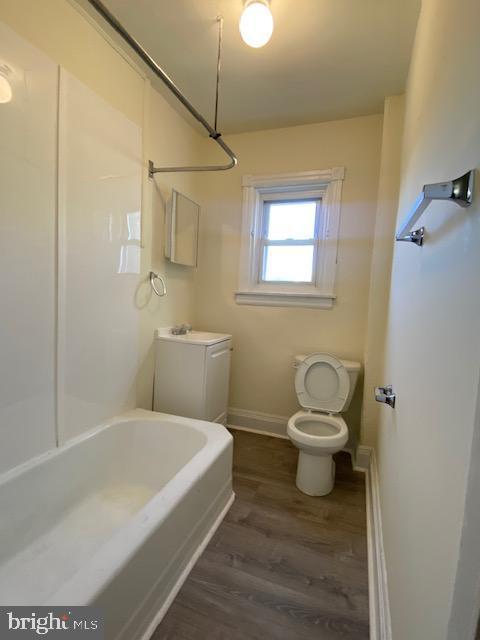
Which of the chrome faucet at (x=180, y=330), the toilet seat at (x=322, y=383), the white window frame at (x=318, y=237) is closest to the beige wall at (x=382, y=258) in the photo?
the toilet seat at (x=322, y=383)

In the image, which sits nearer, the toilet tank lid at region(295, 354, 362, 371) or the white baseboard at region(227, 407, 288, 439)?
the toilet tank lid at region(295, 354, 362, 371)

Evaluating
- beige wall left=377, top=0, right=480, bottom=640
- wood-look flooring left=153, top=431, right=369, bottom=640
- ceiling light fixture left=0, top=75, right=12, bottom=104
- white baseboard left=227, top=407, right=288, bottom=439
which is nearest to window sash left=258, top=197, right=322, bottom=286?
white baseboard left=227, top=407, right=288, bottom=439

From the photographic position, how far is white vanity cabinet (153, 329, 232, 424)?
215cm

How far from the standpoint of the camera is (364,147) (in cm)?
224

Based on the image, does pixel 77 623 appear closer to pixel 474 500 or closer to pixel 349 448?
pixel 474 500

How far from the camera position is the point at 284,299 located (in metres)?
2.52

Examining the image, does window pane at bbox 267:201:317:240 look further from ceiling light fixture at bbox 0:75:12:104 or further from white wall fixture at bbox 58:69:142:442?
ceiling light fixture at bbox 0:75:12:104

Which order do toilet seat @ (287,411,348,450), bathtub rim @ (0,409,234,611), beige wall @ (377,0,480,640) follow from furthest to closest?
toilet seat @ (287,411,348,450)
bathtub rim @ (0,409,234,611)
beige wall @ (377,0,480,640)

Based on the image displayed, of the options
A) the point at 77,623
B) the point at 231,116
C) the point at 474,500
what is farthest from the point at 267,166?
the point at 77,623

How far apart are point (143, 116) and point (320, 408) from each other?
2318mm

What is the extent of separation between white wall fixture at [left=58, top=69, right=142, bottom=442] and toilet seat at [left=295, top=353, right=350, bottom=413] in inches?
47.6

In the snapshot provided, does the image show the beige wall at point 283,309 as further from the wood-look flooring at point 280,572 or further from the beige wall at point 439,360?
the beige wall at point 439,360

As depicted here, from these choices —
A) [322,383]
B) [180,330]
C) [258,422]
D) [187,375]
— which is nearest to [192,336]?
[180,330]

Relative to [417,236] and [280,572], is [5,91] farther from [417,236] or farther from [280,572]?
[280,572]
